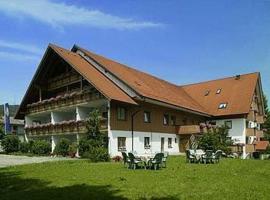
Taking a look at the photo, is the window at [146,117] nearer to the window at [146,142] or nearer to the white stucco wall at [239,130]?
the window at [146,142]

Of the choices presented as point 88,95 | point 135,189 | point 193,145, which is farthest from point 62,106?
point 135,189

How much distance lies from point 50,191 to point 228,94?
41.6 meters

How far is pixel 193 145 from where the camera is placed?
42.0 m

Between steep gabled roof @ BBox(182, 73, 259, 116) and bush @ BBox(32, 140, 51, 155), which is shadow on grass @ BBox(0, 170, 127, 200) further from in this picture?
steep gabled roof @ BBox(182, 73, 259, 116)

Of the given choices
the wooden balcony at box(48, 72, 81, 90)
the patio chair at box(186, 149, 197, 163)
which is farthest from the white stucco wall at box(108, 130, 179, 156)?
the patio chair at box(186, 149, 197, 163)

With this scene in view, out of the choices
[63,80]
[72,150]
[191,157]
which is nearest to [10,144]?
[63,80]

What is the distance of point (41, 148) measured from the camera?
4100 cm

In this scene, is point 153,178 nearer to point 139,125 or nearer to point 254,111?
point 139,125

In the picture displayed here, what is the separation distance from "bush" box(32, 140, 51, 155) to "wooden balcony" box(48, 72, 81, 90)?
6.18m

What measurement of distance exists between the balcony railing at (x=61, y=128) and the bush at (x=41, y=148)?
130cm

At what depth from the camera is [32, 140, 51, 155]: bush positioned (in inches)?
1614

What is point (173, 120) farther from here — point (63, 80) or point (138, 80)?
point (63, 80)

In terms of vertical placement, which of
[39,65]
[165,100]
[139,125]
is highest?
[39,65]

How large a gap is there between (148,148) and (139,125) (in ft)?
8.02
